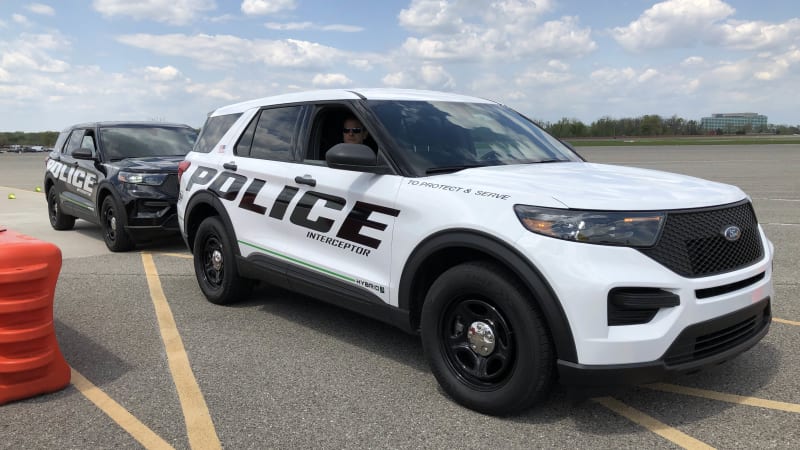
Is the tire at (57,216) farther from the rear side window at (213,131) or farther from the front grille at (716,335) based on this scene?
the front grille at (716,335)

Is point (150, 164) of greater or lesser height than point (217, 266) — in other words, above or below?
above

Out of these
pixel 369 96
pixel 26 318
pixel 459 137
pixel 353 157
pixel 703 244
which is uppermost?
pixel 369 96

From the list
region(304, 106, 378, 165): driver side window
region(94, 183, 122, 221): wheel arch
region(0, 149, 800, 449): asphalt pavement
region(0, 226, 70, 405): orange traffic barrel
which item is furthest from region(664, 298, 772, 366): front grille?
region(94, 183, 122, 221): wheel arch

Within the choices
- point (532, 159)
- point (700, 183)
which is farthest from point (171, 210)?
point (700, 183)

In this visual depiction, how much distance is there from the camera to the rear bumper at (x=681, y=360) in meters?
3.04

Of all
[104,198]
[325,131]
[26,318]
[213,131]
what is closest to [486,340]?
[325,131]

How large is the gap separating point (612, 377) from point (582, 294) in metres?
0.42

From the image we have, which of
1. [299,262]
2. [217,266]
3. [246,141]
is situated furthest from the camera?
[217,266]

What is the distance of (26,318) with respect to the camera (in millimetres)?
3766

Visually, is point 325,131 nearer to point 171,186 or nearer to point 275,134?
point 275,134

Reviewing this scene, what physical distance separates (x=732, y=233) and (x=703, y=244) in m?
0.27

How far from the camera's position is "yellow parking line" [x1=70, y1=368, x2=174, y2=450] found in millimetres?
3311

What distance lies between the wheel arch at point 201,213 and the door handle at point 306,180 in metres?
1.11

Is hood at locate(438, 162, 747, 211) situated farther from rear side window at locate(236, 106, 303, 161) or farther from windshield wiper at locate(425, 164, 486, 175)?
rear side window at locate(236, 106, 303, 161)
